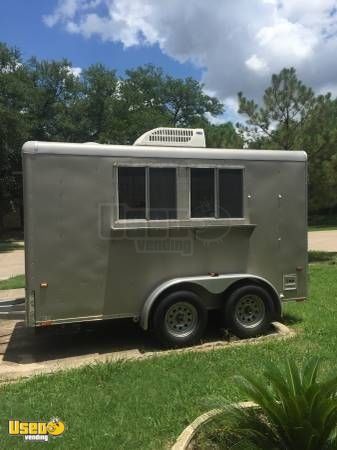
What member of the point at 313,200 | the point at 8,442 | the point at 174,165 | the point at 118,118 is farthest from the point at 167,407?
the point at 118,118

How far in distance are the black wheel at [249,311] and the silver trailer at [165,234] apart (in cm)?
1

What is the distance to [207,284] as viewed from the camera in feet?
21.4

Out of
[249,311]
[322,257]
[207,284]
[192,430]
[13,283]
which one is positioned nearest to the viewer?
[192,430]

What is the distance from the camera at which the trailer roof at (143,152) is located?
232 inches

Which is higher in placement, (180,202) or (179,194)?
(179,194)

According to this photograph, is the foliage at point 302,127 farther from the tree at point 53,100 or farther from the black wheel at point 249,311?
the tree at point 53,100

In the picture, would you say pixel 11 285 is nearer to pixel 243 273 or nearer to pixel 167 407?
pixel 243 273

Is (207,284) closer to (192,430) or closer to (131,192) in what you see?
(131,192)

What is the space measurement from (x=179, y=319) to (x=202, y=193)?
5.58ft

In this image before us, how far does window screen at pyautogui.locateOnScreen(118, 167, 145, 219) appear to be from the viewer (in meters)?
6.24

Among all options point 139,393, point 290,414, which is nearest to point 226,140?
point 139,393

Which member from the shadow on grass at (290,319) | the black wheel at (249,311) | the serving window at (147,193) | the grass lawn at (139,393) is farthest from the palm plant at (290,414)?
the shadow on grass at (290,319)

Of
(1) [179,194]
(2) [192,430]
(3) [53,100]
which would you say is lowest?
(2) [192,430]

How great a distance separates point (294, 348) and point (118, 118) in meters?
34.9
